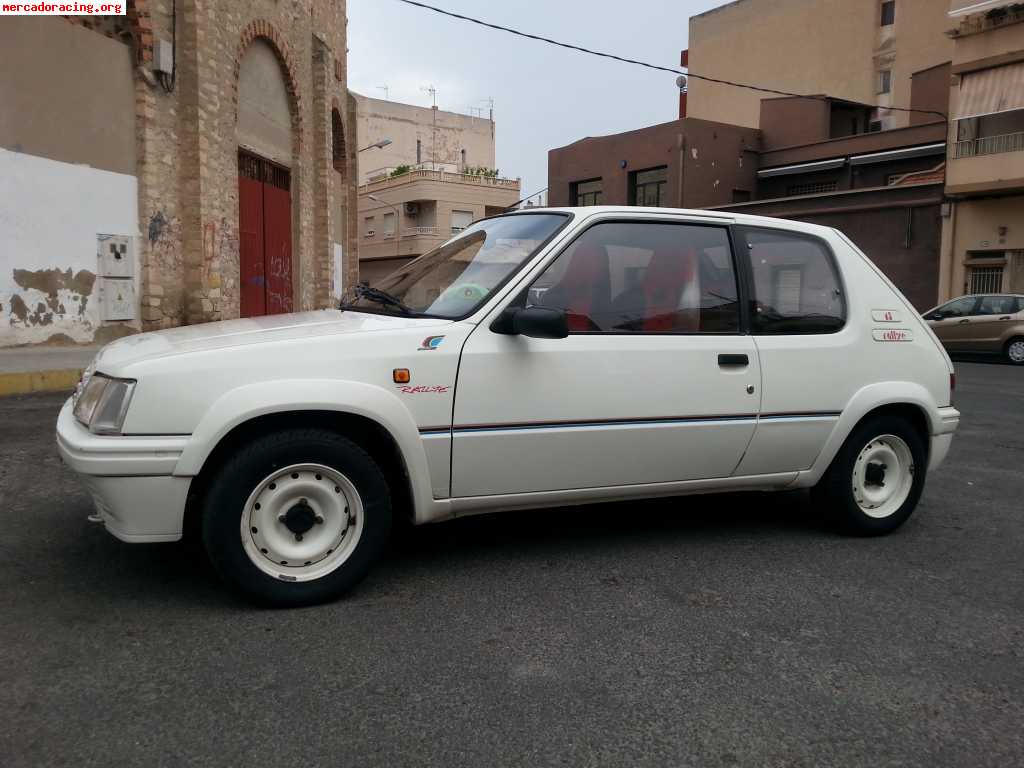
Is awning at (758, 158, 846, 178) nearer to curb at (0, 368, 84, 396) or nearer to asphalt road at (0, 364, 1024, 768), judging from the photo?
curb at (0, 368, 84, 396)

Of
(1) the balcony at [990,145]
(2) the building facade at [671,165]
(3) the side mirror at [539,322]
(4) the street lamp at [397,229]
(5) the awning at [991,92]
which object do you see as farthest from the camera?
(4) the street lamp at [397,229]

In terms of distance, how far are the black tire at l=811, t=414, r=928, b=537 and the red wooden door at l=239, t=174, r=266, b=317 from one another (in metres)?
13.7

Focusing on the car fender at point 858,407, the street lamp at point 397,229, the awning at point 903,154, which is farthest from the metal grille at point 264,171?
the street lamp at point 397,229

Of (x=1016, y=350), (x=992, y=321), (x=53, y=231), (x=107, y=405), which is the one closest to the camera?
(x=107, y=405)

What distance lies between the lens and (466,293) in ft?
12.2

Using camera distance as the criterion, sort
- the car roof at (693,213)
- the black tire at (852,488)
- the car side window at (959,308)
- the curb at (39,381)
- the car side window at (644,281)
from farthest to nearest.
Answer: the car side window at (959,308)
the curb at (39,381)
the black tire at (852,488)
the car roof at (693,213)
the car side window at (644,281)

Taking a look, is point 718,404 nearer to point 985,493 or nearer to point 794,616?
point 794,616

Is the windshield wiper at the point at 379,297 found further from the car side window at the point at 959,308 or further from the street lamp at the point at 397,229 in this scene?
the street lamp at the point at 397,229

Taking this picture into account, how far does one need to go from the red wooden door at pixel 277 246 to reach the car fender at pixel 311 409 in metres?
14.8

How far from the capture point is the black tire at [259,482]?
310 cm

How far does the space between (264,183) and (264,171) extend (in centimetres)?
25

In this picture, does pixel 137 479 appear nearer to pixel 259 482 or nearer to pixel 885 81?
pixel 259 482

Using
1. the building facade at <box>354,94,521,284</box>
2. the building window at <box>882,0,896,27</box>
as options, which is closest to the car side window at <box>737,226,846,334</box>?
the building window at <box>882,0,896,27</box>

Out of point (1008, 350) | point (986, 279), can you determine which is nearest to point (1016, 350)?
point (1008, 350)
